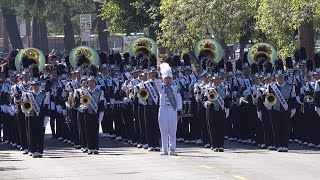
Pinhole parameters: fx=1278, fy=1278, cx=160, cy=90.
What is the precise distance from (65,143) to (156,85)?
5.52 meters

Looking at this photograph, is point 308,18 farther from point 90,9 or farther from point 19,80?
point 90,9

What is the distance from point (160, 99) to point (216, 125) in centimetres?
198

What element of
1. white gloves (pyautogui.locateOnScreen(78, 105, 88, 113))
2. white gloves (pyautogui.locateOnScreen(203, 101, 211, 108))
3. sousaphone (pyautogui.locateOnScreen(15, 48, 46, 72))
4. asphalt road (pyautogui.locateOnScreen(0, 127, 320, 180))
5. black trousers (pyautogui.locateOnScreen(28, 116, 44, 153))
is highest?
sousaphone (pyautogui.locateOnScreen(15, 48, 46, 72))

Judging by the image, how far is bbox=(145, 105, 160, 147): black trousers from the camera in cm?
2842

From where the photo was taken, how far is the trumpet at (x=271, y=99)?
1107 inches

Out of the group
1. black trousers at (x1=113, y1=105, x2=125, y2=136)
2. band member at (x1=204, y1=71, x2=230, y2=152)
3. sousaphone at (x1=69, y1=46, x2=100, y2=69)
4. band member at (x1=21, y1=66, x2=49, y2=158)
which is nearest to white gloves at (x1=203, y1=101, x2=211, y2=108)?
band member at (x1=204, y1=71, x2=230, y2=152)

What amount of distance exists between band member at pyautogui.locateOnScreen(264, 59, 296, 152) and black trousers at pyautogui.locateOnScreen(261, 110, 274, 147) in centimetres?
38

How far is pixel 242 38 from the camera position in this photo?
43719 millimetres

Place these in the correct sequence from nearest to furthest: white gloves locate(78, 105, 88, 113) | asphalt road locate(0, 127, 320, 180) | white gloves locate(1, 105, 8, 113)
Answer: asphalt road locate(0, 127, 320, 180) → white gloves locate(78, 105, 88, 113) → white gloves locate(1, 105, 8, 113)

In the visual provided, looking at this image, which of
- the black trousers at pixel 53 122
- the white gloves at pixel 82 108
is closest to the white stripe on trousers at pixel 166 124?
the white gloves at pixel 82 108

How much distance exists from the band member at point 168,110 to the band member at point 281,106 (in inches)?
96.7

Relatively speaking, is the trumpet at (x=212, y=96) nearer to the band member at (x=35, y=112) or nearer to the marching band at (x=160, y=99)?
the marching band at (x=160, y=99)

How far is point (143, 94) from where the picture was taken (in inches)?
1113

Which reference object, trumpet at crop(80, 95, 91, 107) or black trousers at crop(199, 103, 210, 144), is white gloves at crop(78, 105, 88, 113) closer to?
trumpet at crop(80, 95, 91, 107)
